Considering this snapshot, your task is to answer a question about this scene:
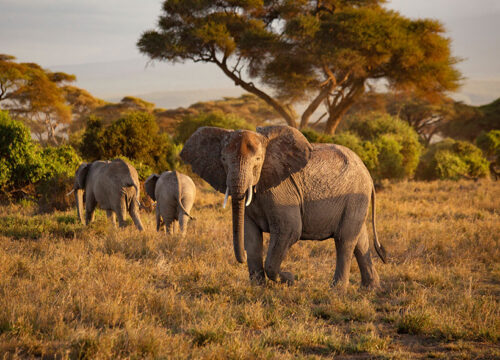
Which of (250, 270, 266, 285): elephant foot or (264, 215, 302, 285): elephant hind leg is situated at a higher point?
(264, 215, 302, 285): elephant hind leg

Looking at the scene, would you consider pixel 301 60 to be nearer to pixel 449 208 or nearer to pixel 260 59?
pixel 260 59

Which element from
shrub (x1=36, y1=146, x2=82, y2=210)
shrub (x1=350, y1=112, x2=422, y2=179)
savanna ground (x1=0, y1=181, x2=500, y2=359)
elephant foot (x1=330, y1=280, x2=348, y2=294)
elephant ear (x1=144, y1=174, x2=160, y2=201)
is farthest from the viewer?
shrub (x1=350, y1=112, x2=422, y2=179)

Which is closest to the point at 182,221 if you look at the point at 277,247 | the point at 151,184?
the point at 151,184

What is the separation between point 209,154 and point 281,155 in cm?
80

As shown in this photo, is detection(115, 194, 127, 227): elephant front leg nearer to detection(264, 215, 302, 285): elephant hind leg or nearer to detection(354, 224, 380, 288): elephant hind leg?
detection(264, 215, 302, 285): elephant hind leg

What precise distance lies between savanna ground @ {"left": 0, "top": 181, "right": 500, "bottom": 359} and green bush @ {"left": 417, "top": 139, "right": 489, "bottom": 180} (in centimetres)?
1396

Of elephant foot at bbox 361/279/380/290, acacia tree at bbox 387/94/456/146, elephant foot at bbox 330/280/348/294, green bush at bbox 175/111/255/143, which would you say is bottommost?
elephant foot at bbox 361/279/380/290

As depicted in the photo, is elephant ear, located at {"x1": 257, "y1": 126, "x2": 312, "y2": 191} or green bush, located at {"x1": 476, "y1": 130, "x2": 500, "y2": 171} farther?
green bush, located at {"x1": 476, "y1": 130, "x2": 500, "y2": 171}

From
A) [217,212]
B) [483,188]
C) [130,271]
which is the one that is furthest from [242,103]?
[130,271]

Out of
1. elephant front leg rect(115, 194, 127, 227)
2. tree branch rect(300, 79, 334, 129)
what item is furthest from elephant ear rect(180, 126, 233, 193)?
tree branch rect(300, 79, 334, 129)

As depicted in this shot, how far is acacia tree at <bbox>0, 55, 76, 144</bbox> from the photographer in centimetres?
3056

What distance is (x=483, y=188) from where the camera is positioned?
54.5 feet

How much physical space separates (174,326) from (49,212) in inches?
354

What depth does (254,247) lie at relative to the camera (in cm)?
548
